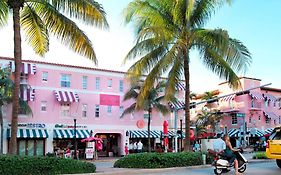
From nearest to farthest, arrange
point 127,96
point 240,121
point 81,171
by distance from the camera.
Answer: point 81,171
point 127,96
point 240,121

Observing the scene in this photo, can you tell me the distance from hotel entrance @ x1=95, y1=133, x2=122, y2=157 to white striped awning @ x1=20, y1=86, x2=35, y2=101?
10.7m

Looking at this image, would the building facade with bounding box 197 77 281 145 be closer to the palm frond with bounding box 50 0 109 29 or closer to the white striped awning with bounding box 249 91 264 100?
the white striped awning with bounding box 249 91 264 100

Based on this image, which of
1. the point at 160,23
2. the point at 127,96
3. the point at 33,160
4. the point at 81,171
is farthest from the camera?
the point at 127,96

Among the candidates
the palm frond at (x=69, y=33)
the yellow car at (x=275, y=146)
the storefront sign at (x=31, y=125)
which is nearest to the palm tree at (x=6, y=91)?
the storefront sign at (x=31, y=125)

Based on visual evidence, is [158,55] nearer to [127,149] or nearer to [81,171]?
[81,171]

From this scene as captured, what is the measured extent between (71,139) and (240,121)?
29.8 meters

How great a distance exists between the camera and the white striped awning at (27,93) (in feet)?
123

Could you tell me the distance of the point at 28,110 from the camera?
3650 cm

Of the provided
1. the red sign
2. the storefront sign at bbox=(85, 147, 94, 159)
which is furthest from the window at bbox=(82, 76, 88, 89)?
the storefront sign at bbox=(85, 147, 94, 159)

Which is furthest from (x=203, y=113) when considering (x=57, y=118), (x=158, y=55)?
(x=158, y=55)

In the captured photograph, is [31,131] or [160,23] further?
[31,131]

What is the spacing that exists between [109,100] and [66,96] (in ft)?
18.1

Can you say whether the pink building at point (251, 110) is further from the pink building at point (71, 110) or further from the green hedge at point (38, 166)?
the green hedge at point (38, 166)

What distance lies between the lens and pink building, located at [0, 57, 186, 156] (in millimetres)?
39344
